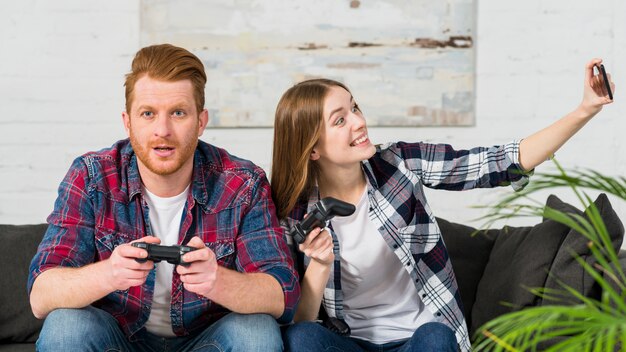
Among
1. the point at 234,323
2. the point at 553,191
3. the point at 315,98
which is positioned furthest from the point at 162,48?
the point at 553,191

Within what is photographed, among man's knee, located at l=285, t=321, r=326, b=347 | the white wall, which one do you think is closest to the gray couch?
the white wall

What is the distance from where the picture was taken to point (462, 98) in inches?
124

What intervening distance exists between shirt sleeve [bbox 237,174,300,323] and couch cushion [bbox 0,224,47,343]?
881 millimetres

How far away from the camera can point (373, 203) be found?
85.9 inches

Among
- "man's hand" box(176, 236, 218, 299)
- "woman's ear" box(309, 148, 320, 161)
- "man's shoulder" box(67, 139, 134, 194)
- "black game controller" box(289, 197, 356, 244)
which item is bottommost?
"man's hand" box(176, 236, 218, 299)

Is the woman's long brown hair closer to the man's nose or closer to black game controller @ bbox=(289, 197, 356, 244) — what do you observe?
black game controller @ bbox=(289, 197, 356, 244)

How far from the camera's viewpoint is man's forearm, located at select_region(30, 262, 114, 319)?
184 cm

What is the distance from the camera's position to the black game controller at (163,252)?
1757 millimetres

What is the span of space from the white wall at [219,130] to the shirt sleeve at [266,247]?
1044 millimetres

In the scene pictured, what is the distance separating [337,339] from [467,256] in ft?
2.50

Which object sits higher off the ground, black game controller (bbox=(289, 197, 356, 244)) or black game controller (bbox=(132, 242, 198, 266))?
black game controller (bbox=(289, 197, 356, 244))

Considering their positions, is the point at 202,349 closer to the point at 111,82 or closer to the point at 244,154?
the point at 244,154

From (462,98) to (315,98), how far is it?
3.72 feet

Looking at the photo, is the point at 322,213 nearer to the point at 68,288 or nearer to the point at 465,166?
the point at 465,166
